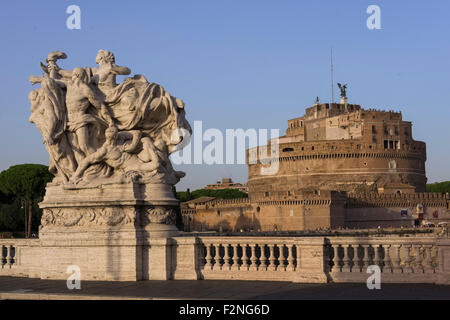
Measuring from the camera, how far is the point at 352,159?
9550 cm

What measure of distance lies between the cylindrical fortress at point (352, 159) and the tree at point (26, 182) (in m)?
35.6

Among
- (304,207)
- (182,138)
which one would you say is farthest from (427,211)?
(182,138)

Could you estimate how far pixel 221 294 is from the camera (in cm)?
972

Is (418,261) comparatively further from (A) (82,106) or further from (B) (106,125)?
(A) (82,106)

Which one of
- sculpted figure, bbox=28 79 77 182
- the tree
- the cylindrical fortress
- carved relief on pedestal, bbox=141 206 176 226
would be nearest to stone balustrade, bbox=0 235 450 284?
carved relief on pedestal, bbox=141 206 176 226

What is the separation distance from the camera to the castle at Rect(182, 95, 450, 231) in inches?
3093

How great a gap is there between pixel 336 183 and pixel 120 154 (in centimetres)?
8458

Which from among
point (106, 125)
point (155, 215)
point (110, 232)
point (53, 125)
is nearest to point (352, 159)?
point (106, 125)

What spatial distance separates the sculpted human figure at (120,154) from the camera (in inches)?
491

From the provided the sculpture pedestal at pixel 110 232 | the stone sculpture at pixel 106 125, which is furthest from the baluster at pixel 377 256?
the stone sculpture at pixel 106 125

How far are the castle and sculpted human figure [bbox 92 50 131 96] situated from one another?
65444 mm
